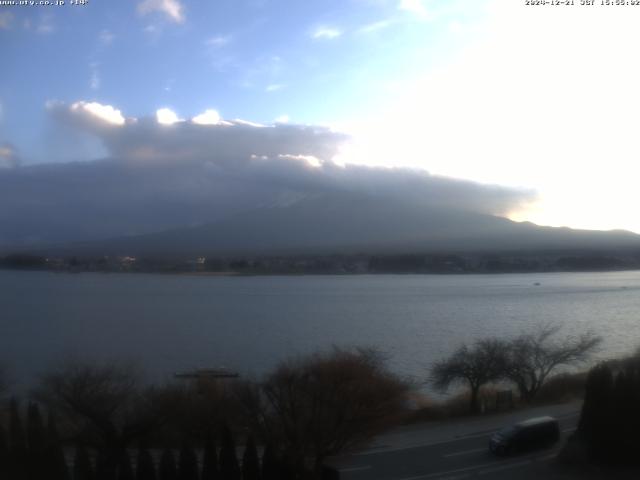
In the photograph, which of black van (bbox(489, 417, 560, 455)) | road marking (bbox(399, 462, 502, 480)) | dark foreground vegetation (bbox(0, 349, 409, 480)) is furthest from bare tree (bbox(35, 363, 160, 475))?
black van (bbox(489, 417, 560, 455))

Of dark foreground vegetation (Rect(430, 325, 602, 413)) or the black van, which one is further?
dark foreground vegetation (Rect(430, 325, 602, 413))

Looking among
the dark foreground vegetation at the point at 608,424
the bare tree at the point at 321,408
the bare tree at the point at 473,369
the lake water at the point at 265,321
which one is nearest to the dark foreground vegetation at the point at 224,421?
the bare tree at the point at 321,408

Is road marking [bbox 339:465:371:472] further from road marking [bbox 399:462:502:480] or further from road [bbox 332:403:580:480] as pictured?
road marking [bbox 399:462:502:480]

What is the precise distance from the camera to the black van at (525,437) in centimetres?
680

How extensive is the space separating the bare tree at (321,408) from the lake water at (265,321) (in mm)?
5250

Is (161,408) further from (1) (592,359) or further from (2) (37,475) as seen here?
(1) (592,359)

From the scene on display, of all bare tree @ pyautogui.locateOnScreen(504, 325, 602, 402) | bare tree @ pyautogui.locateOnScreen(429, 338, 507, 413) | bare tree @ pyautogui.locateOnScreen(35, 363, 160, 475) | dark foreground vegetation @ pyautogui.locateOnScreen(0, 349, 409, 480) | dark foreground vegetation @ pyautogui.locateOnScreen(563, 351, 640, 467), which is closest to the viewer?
dark foreground vegetation @ pyautogui.locateOnScreen(0, 349, 409, 480)

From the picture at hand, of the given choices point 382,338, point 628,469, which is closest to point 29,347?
point 382,338

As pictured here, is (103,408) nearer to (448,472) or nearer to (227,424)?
(227,424)

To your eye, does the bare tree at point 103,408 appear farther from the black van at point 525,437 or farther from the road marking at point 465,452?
the black van at point 525,437

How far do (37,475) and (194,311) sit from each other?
22089 millimetres

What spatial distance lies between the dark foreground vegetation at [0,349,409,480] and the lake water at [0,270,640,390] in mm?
4965

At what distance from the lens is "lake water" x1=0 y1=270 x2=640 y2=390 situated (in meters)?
15.3

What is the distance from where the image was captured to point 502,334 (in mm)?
18594
